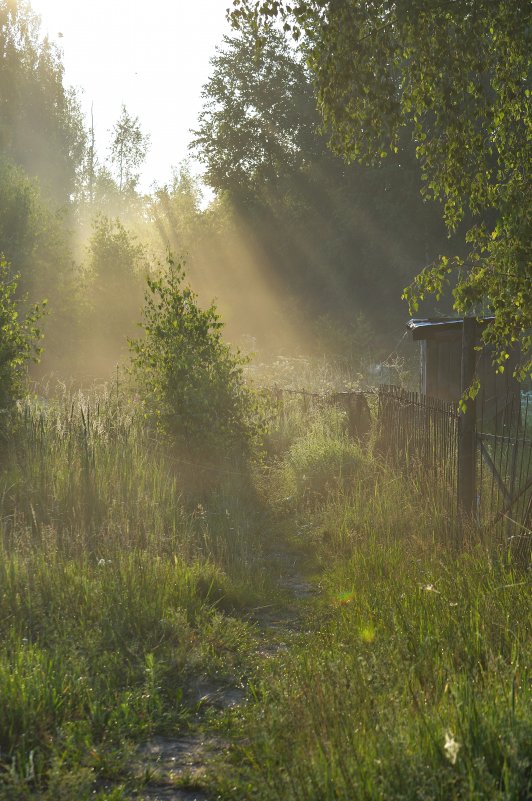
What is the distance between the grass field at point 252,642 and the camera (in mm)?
3391

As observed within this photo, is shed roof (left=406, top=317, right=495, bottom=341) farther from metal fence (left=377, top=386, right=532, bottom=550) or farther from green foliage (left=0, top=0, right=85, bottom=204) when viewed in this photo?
green foliage (left=0, top=0, right=85, bottom=204)

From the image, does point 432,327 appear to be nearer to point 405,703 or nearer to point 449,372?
point 449,372

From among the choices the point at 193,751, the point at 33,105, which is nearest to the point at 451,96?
the point at 193,751

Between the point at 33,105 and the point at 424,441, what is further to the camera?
the point at 33,105

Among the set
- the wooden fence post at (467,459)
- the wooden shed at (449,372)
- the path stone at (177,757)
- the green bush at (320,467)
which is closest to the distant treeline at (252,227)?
the wooden shed at (449,372)

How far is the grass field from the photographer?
11.1 ft

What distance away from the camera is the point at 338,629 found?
18.7 feet

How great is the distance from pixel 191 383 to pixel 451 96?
5.59m

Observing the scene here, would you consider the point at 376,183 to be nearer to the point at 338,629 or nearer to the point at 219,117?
the point at 219,117

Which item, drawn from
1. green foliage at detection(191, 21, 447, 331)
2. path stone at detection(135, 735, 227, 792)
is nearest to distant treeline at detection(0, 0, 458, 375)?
green foliage at detection(191, 21, 447, 331)

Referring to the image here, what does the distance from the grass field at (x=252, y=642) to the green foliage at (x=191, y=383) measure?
91cm

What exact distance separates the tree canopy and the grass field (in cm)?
207

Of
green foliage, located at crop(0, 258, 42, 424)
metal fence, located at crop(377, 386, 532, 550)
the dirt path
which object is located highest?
green foliage, located at crop(0, 258, 42, 424)

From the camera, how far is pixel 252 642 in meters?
6.09
